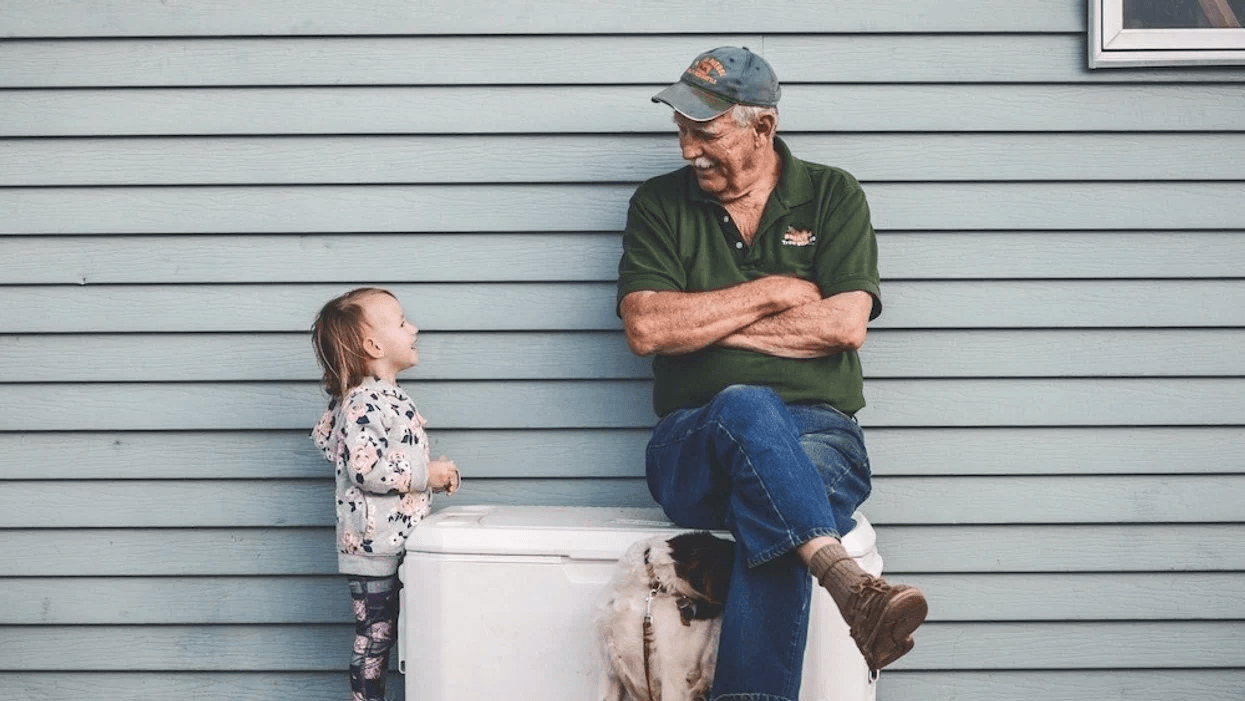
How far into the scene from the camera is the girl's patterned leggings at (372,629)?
8.63ft

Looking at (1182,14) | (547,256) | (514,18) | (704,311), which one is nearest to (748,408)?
(704,311)

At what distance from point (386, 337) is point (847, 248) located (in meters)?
1.07

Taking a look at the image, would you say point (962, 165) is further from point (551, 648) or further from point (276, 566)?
point (276, 566)

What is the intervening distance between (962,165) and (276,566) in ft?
6.76

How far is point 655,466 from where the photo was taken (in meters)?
2.56

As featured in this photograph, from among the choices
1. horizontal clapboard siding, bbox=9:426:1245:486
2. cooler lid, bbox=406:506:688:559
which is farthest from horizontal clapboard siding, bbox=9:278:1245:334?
cooler lid, bbox=406:506:688:559

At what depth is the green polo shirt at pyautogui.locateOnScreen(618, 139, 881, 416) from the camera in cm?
261

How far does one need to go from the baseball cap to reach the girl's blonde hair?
0.83m

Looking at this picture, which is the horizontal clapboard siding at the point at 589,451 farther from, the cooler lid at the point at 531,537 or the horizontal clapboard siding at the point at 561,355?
the cooler lid at the point at 531,537

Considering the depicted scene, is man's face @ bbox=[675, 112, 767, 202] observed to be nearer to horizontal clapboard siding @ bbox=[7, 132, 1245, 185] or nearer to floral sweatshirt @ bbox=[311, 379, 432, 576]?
horizontal clapboard siding @ bbox=[7, 132, 1245, 185]

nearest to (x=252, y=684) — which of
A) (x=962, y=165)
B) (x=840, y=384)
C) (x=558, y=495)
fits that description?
(x=558, y=495)

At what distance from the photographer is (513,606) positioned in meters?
2.50

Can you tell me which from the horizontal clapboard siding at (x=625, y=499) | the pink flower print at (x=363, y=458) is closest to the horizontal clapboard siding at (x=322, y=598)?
the horizontal clapboard siding at (x=625, y=499)

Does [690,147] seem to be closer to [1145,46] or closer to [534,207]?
[534,207]
